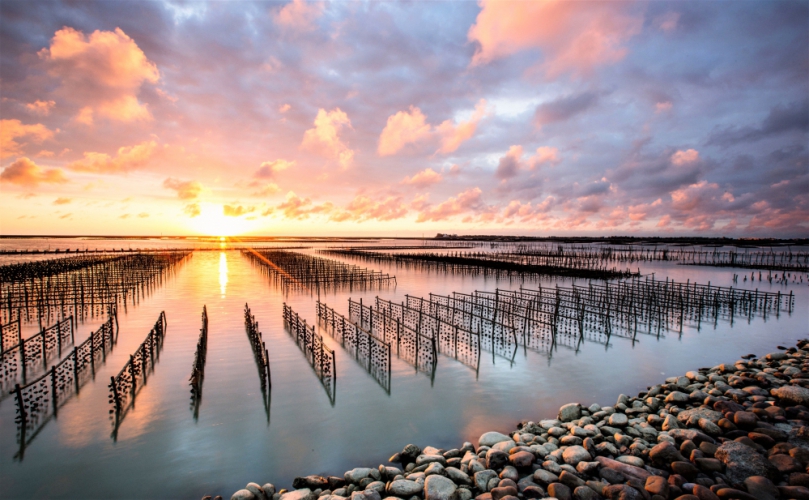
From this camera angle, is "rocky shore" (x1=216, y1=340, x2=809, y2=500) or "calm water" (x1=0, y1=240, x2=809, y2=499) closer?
"rocky shore" (x1=216, y1=340, x2=809, y2=500)

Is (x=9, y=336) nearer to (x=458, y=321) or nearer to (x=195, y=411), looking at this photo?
(x=195, y=411)

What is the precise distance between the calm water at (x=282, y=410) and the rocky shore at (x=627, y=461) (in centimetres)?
169

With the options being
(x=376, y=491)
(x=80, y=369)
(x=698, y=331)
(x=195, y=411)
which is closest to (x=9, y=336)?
(x=80, y=369)

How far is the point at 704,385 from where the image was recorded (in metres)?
13.1

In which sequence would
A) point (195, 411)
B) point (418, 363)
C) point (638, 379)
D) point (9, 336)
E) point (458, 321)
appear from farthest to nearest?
point (458, 321)
point (9, 336)
point (418, 363)
point (638, 379)
point (195, 411)

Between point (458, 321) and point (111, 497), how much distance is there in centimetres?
2027

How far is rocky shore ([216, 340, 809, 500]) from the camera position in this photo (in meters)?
7.28

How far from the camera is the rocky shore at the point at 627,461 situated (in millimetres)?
7281

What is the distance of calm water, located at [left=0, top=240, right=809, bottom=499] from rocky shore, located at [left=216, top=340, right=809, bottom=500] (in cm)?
169

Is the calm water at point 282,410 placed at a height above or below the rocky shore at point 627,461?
below

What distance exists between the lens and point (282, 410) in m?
13.2

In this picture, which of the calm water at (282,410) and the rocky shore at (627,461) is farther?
the calm water at (282,410)

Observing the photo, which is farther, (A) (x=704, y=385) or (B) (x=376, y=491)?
(A) (x=704, y=385)

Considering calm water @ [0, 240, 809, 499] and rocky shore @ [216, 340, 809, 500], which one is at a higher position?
rocky shore @ [216, 340, 809, 500]
